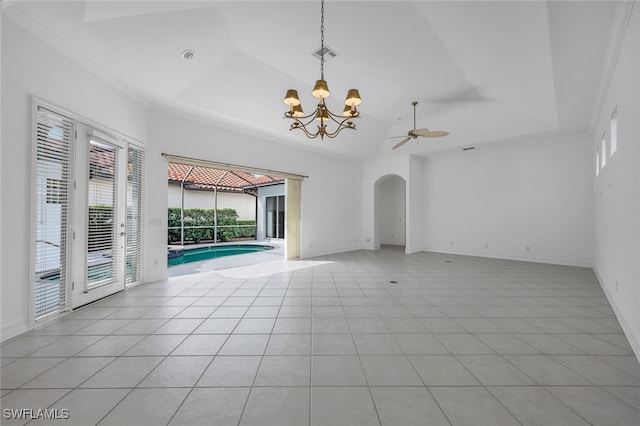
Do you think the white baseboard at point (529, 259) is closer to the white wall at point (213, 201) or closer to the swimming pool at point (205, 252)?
the swimming pool at point (205, 252)

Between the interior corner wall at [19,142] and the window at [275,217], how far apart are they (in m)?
8.93

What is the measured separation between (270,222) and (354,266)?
23.6ft

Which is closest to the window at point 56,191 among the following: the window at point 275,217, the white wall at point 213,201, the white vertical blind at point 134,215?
the white vertical blind at point 134,215

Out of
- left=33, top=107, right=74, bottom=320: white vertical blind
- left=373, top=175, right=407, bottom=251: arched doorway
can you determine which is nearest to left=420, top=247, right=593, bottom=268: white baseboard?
left=373, top=175, right=407, bottom=251: arched doorway

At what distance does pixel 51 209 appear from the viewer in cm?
281

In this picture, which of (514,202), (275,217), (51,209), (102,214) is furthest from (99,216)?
(275,217)

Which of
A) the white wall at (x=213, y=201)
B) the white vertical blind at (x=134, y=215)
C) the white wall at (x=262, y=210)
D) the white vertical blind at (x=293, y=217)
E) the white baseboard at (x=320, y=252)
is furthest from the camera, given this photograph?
the white wall at (x=262, y=210)

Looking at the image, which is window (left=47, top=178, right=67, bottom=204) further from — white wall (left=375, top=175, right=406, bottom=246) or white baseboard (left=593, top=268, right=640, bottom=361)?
white wall (left=375, top=175, right=406, bottom=246)

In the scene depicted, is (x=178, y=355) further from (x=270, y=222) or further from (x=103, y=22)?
(x=270, y=222)

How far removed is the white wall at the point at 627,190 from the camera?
222 cm

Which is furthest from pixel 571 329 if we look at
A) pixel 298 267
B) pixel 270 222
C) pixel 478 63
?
pixel 270 222

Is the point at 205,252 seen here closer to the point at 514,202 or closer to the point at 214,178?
the point at 214,178

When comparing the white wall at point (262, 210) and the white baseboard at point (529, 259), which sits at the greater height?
the white wall at point (262, 210)

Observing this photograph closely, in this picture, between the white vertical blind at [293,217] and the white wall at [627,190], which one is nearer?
the white wall at [627,190]
